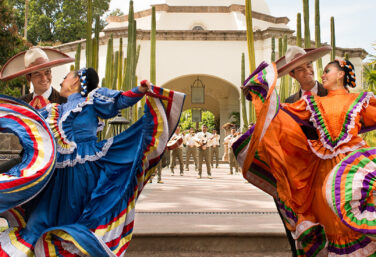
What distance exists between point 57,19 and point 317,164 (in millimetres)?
34214

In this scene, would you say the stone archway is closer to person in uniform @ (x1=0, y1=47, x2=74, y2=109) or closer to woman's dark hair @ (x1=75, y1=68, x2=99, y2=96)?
person in uniform @ (x1=0, y1=47, x2=74, y2=109)

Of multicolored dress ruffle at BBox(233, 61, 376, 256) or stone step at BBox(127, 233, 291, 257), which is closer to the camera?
multicolored dress ruffle at BBox(233, 61, 376, 256)

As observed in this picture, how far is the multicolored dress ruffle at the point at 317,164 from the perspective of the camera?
9.56ft

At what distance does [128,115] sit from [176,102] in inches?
193

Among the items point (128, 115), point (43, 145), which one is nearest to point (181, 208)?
point (128, 115)

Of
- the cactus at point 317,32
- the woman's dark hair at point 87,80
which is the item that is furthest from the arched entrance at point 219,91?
the woman's dark hair at point 87,80

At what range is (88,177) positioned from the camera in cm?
324

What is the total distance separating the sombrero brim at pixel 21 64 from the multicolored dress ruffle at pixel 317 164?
1.76m

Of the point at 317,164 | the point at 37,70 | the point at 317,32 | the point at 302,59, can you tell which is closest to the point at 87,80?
the point at 37,70

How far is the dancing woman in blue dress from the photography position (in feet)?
9.60

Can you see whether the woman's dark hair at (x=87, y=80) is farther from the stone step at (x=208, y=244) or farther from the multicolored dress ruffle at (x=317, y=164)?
the stone step at (x=208, y=244)

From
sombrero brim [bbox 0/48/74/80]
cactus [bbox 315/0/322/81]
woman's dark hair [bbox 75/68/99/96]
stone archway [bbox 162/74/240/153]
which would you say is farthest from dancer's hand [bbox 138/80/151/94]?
stone archway [bbox 162/74/240/153]

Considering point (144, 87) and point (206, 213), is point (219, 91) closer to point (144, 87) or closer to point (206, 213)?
point (206, 213)

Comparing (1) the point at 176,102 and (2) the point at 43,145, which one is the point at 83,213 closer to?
(2) the point at 43,145
